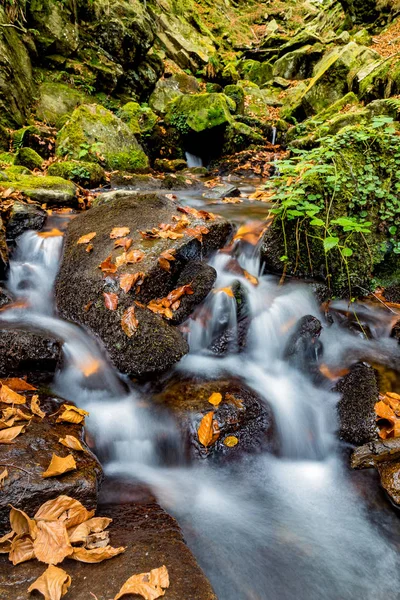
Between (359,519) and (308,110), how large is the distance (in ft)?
57.2

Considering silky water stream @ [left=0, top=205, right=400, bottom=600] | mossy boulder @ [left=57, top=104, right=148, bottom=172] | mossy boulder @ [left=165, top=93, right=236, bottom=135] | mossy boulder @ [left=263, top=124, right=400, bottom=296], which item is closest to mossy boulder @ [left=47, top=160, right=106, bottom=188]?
mossy boulder @ [left=57, top=104, right=148, bottom=172]

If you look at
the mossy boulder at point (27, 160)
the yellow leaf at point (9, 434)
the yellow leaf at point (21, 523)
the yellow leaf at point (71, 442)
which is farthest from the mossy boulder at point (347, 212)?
the mossy boulder at point (27, 160)

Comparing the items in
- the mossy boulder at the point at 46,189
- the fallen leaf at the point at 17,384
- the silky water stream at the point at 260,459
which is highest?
the mossy boulder at the point at 46,189

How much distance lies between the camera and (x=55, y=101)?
447 inches

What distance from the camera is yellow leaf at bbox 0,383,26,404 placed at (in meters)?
2.67

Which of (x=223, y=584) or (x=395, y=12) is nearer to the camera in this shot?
(x=223, y=584)

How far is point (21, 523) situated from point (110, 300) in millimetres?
2109

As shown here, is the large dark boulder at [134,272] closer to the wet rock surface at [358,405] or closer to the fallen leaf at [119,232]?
the fallen leaf at [119,232]

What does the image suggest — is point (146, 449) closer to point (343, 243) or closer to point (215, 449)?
point (215, 449)

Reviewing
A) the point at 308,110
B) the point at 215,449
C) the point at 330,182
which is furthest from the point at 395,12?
the point at 215,449

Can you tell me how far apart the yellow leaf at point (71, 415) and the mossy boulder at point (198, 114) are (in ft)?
38.9

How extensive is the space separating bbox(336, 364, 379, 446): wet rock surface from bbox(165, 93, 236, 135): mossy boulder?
11384 mm

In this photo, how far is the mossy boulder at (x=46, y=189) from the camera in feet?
19.5

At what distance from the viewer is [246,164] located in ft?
40.1
